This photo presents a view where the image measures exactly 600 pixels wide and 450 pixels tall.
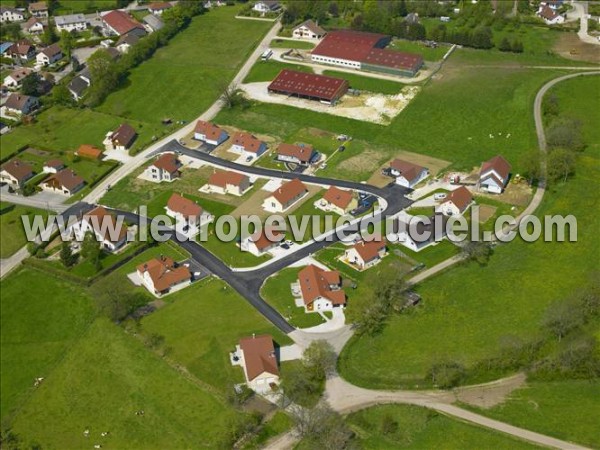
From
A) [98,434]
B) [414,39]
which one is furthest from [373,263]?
[414,39]

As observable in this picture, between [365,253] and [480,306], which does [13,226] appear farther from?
[480,306]

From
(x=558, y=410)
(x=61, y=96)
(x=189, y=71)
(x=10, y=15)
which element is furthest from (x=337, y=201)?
(x=10, y=15)

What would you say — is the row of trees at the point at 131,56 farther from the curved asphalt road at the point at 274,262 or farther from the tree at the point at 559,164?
the tree at the point at 559,164

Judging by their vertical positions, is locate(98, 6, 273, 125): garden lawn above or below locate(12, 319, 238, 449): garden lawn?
above

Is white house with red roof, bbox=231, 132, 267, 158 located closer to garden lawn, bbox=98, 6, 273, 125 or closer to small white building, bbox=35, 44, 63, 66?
garden lawn, bbox=98, 6, 273, 125

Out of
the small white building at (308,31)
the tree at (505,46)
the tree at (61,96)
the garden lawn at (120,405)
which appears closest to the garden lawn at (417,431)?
the garden lawn at (120,405)

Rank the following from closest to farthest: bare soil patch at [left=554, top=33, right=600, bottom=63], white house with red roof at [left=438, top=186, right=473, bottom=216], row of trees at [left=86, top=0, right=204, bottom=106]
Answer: white house with red roof at [left=438, top=186, right=473, bottom=216], row of trees at [left=86, top=0, right=204, bottom=106], bare soil patch at [left=554, top=33, right=600, bottom=63]

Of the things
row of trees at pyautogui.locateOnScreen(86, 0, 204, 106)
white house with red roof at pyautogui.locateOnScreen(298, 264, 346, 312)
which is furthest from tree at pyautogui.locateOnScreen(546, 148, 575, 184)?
row of trees at pyautogui.locateOnScreen(86, 0, 204, 106)
